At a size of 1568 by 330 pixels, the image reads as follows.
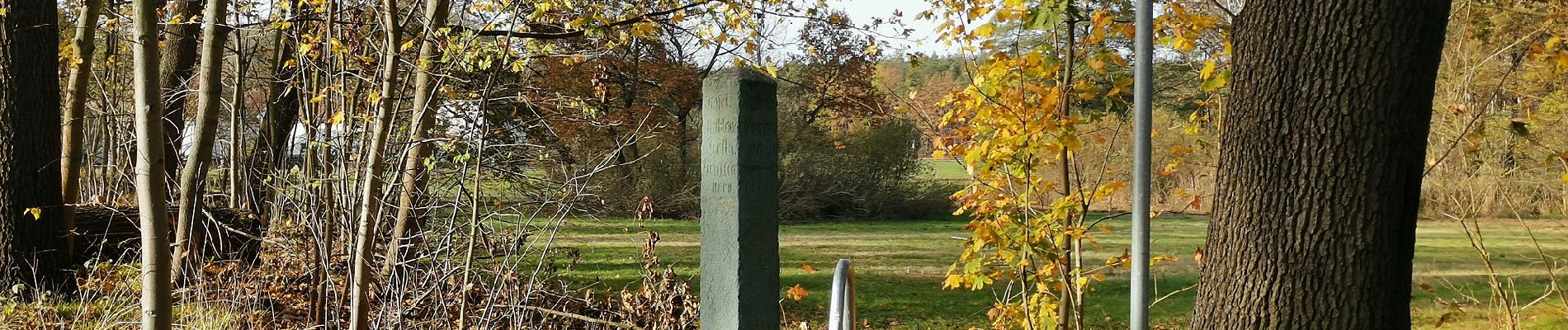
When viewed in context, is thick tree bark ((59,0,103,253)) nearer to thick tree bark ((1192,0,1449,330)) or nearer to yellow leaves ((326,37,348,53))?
yellow leaves ((326,37,348,53))

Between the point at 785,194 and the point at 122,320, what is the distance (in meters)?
14.1

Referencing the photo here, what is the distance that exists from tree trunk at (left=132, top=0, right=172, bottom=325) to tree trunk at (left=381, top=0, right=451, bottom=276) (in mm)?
963

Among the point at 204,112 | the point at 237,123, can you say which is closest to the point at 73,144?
the point at 237,123

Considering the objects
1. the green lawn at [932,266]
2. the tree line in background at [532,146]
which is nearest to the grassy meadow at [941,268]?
the green lawn at [932,266]

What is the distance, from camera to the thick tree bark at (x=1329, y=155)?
407cm

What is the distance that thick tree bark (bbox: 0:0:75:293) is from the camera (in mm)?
7031

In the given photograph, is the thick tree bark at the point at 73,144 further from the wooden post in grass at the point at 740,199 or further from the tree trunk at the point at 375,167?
the wooden post in grass at the point at 740,199

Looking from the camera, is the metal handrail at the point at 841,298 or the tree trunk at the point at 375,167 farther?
the tree trunk at the point at 375,167

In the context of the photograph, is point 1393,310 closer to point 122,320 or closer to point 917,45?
point 917,45

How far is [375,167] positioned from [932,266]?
940cm

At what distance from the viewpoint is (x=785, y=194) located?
781 inches

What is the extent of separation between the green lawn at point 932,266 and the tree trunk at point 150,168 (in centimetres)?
295

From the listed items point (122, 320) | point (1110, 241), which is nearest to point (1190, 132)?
point (122, 320)

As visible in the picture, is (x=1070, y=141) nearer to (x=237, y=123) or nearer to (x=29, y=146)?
(x=237, y=123)
